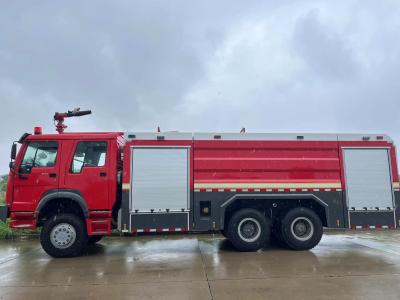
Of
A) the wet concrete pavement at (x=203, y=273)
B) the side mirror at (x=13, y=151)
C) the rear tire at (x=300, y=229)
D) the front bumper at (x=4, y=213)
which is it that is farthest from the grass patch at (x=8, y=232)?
the rear tire at (x=300, y=229)

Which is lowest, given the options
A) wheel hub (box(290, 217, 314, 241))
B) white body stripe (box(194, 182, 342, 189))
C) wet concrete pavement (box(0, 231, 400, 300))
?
wet concrete pavement (box(0, 231, 400, 300))

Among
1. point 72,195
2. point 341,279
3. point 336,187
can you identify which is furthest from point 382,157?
point 72,195

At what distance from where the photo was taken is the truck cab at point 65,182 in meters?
7.73

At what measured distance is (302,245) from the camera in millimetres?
8211

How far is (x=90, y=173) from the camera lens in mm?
7906

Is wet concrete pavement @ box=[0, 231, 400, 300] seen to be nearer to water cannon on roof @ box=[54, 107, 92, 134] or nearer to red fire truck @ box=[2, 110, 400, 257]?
red fire truck @ box=[2, 110, 400, 257]

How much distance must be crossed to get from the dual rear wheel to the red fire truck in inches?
0.9

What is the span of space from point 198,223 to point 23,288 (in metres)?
3.89

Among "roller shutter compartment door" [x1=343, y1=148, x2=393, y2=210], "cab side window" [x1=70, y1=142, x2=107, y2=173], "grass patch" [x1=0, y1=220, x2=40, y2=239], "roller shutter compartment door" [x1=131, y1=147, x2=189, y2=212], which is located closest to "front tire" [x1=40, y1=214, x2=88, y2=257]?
"cab side window" [x1=70, y1=142, x2=107, y2=173]

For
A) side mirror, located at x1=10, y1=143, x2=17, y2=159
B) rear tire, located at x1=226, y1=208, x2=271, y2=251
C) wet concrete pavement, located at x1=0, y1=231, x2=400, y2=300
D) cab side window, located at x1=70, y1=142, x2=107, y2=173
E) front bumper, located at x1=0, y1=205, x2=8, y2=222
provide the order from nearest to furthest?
wet concrete pavement, located at x1=0, y1=231, x2=400, y2=300
side mirror, located at x1=10, y1=143, x2=17, y2=159
front bumper, located at x1=0, y1=205, x2=8, y2=222
cab side window, located at x1=70, y1=142, x2=107, y2=173
rear tire, located at x1=226, y1=208, x2=271, y2=251

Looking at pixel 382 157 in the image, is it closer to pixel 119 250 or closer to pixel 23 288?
pixel 119 250

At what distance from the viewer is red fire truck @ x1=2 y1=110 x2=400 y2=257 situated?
25.5 feet

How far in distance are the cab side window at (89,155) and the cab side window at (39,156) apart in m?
0.50

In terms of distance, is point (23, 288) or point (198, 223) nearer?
point (23, 288)
